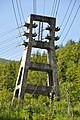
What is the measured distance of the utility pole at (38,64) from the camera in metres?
26.3

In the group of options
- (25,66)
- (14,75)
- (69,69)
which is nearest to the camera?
(25,66)

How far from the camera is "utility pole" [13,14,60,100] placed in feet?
86.4

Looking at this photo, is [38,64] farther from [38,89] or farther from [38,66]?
[38,89]

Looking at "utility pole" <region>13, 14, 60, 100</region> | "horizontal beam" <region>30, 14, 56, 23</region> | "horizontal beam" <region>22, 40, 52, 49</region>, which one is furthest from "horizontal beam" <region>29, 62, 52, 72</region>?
"horizontal beam" <region>30, 14, 56, 23</region>

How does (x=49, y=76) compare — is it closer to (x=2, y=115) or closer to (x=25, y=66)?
(x=25, y=66)

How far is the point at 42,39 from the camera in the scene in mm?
28297

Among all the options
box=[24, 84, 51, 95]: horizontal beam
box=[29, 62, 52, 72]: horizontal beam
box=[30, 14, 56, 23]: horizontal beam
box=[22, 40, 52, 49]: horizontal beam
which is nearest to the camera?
box=[24, 84, 51, 95]: horizontal beam

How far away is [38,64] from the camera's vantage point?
1071 inches

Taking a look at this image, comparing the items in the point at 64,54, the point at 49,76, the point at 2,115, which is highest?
the point at 64,54

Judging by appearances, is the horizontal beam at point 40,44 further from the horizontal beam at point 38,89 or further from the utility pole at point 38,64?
the horizontal beam at point 38,89

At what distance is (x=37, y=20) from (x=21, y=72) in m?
4.44

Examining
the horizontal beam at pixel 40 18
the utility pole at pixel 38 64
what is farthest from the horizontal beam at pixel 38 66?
the horizontal beam at pixel 40 18

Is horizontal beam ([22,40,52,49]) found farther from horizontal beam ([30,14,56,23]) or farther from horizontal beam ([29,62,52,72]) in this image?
horizontal beam ([30,14,56,23])

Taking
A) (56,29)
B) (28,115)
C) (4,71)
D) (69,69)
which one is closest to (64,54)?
(69,69)
